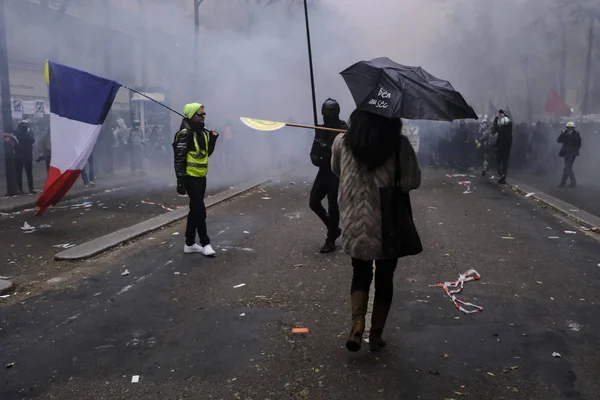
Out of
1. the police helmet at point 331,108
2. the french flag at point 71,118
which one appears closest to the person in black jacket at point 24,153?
the french flag at point 71,118

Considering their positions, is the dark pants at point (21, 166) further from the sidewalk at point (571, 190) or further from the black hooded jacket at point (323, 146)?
the sidewalk at point (571, 190)

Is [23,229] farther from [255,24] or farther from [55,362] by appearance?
[255,24]

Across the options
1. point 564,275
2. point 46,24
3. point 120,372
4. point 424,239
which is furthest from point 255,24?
point 120,372

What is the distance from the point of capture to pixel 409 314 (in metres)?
3.45

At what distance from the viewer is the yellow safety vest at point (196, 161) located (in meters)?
4.78

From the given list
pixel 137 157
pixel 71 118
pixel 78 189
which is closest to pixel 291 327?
pixel 71 118

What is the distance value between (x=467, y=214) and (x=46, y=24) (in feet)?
33.5

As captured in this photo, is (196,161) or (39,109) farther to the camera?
(39,109)

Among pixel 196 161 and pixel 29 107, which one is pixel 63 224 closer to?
pixel 196 161

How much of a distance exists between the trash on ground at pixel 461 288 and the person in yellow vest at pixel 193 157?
7.04 ft

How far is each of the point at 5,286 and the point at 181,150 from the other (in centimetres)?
173

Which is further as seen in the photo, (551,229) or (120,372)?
(551,229)

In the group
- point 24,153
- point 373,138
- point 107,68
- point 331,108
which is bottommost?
point 24,153

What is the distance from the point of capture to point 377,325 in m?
2.86
